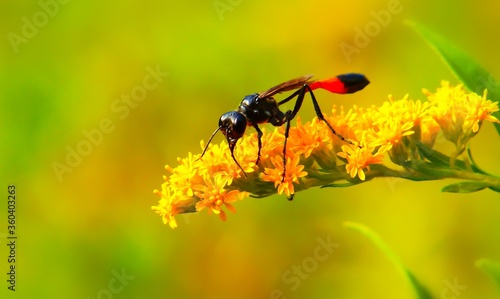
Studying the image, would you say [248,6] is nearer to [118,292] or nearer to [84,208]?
[84,208]

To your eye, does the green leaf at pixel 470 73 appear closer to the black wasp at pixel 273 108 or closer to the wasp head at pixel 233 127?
the black wasp at pixel 273 108

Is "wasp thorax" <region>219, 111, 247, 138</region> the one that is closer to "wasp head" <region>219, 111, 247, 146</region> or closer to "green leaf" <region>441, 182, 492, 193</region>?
"wasp head" <region>219, 111, 247, 146</region>

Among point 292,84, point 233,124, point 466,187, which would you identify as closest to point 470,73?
point 466,187

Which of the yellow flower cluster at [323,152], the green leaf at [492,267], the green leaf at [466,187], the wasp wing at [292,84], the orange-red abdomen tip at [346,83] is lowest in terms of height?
the green leaf at [492,267]

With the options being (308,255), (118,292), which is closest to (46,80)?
(118,292)

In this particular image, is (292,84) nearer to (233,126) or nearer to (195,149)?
(233,126)

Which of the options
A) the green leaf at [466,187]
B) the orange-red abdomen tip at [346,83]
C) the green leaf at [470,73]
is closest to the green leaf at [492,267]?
the green leaf at [466,187]
